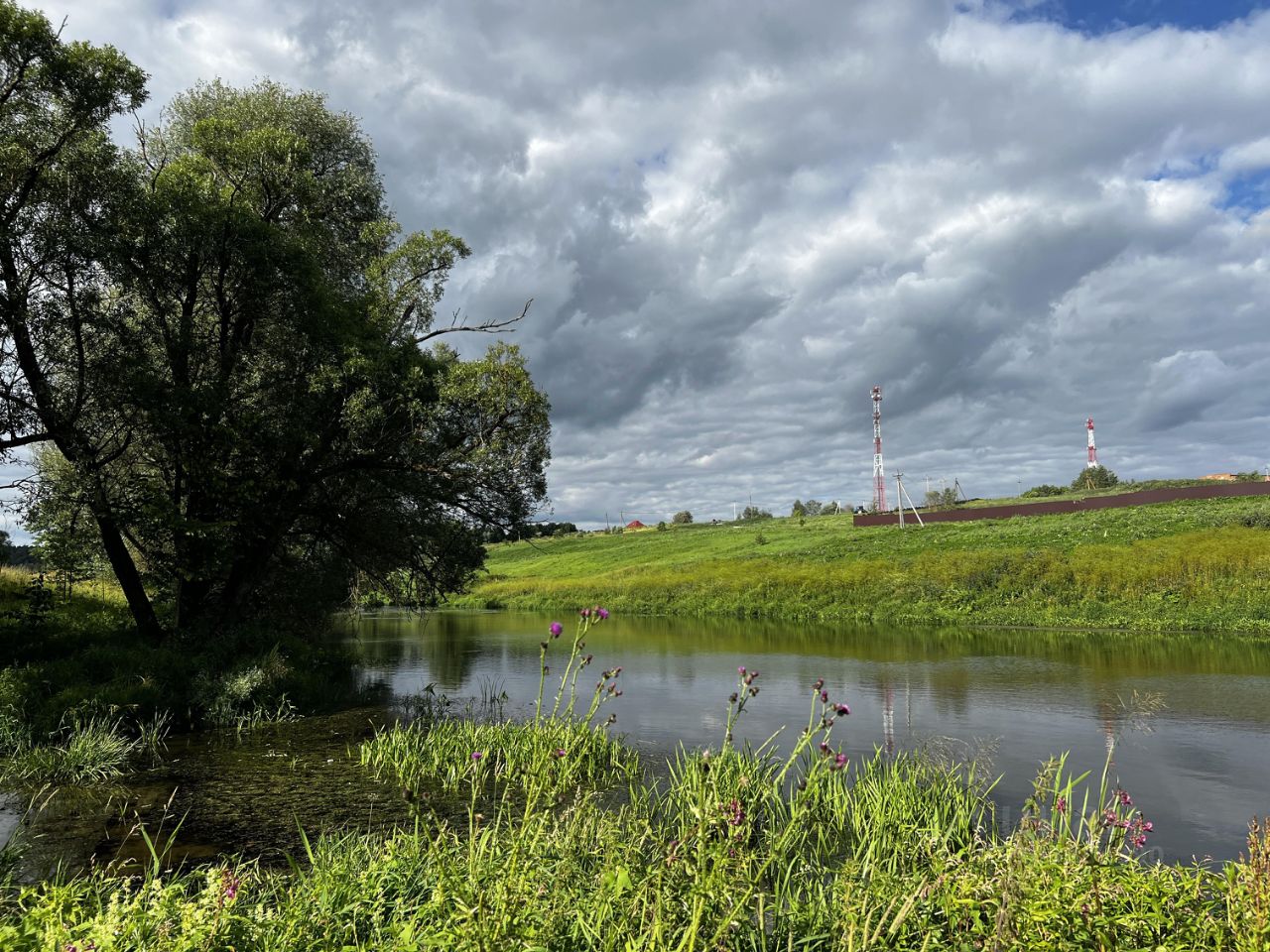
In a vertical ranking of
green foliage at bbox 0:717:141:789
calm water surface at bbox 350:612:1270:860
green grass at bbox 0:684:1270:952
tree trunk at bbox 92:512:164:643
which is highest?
tree trunk at bbox 92:512:164:643

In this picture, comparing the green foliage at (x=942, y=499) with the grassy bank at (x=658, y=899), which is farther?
the green foliage at (x=942, y=499)

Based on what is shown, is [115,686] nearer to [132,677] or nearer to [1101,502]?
[132,677]

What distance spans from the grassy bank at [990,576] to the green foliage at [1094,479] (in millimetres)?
34090

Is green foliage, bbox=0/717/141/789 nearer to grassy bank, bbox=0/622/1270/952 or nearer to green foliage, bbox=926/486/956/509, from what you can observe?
grassy bank, bbox=0/622/1270/952

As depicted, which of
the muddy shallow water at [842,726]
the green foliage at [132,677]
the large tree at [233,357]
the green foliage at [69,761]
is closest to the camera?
the muddy shallow water at [842,726]

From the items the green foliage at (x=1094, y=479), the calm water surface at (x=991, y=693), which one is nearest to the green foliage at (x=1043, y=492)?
the green foliage at (x=1094, y=479)

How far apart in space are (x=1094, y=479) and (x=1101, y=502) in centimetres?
3115

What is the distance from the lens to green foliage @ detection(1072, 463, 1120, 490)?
81.2m

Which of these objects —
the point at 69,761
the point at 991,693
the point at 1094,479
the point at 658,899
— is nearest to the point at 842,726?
the point at 991,693

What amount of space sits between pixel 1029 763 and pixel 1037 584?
26.5 m

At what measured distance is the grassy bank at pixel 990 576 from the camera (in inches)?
1166

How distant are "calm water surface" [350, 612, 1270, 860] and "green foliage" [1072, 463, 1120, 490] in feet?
206

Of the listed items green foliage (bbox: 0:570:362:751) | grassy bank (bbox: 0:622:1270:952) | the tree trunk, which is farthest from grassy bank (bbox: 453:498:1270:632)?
grassy bank (bbox: 0:622:1270:952)

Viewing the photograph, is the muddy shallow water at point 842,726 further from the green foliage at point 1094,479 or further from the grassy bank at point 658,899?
the green foliage at point 1094,479
